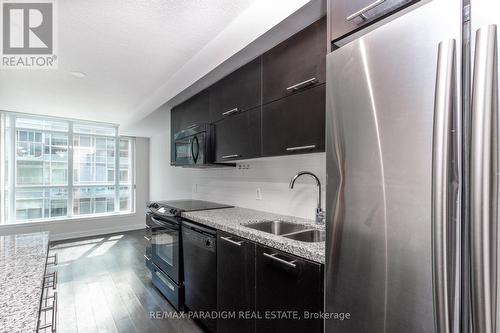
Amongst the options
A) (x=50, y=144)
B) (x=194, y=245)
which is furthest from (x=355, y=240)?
(x=50, y=144)

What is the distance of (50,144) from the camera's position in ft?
16.1

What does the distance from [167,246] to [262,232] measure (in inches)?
58.0

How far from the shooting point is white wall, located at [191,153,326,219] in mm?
1976

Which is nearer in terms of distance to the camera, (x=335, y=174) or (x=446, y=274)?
(x=446, y=274)

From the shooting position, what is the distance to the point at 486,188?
22.0 inches

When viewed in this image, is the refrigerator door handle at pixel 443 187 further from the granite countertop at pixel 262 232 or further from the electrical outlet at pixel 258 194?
the electrical outlet at pixel 258 194

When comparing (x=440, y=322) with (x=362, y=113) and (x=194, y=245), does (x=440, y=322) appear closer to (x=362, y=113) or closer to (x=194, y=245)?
(x=362, y=113)

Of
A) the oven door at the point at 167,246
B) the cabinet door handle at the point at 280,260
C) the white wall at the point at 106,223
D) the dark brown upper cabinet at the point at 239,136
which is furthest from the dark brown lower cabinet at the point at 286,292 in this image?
the white wall at the point at 106,223

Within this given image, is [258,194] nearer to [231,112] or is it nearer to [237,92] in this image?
[231,112]

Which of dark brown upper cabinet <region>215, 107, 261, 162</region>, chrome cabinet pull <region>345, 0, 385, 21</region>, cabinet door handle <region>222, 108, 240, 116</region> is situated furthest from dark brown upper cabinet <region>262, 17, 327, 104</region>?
chrome cabinet pull <region>345, 0, 385, 21</region>

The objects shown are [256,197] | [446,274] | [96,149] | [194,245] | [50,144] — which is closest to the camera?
[446,274]

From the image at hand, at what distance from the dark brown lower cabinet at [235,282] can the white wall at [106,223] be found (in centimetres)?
466

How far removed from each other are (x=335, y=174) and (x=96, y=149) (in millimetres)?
5940

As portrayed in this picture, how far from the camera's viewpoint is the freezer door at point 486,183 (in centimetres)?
55
